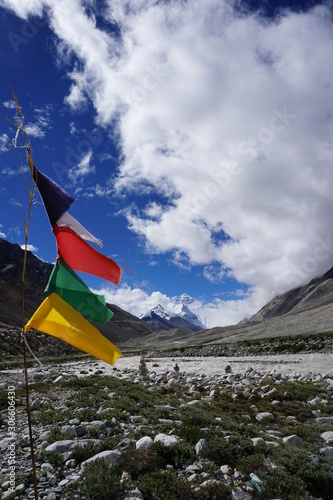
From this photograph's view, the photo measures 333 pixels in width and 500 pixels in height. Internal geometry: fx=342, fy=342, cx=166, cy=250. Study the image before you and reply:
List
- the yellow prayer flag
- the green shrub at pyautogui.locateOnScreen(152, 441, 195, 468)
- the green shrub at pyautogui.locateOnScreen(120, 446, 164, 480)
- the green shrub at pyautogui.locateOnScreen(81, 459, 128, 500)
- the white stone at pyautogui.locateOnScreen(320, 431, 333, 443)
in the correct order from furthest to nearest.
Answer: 1. the white stone at pyautogui.locateOnScreen(320, 431, 333, 443)
2. the green shrub at pyautogui.locateOnScreen(152, 441, 195, 468)
3. the green shrub at pyautogui.locateOnScreen(120, 446, 164, 480)
4. the yellow prayer flag
5. the green shrub at pyautogui.locateOnScreen(81, 459, 128, 500)

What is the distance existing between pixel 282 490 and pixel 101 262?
5.26 metres

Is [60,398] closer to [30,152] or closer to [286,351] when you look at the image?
[30,152]

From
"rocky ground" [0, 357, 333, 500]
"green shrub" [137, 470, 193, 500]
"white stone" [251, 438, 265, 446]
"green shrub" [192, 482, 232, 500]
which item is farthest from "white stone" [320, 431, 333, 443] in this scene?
"green shrub" [137, 470, 193, 500]

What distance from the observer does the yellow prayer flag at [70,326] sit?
19.7 feet

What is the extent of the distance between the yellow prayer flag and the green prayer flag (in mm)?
107

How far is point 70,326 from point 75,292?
0.61 m

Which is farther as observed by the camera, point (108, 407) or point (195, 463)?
point (108, 407)

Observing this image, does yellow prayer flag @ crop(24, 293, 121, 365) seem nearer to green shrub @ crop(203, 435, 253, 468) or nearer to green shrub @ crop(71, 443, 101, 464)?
green shrub @ crop(71, 443, 101, 464)

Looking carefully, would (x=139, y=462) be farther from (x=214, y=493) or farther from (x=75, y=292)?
(x=75, y=292)

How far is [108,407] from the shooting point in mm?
11344

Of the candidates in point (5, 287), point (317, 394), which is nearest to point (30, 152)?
point (317, 394)

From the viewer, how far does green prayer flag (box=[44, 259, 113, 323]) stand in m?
6.19

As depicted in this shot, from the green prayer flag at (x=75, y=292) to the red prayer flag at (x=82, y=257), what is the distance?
0.65ft

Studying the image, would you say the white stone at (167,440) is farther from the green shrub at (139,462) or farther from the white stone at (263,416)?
the white stone at (263,416)
